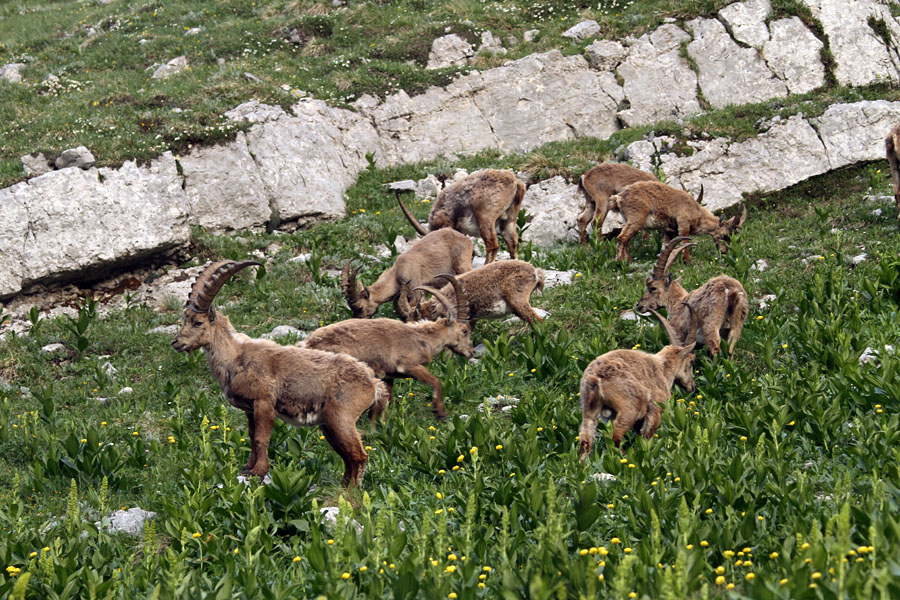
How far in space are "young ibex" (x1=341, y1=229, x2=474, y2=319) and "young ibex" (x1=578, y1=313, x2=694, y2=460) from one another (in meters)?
4.66

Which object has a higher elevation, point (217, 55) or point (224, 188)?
point (217, 55)

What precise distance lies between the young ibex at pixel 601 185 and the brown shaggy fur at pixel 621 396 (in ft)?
23.2

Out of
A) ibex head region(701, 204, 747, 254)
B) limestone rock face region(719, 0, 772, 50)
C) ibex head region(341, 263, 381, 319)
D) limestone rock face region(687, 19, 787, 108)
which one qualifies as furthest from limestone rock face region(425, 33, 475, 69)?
ibex head region(341, 263, 381, 319)

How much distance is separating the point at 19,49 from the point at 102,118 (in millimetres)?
8760

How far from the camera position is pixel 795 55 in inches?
827

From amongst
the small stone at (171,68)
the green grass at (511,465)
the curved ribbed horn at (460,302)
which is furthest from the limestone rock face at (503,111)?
the curved ribbed horn at (460,302)

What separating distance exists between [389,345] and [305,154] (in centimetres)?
895

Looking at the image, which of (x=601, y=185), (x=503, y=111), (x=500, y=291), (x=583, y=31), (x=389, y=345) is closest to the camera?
(x=389, y=345)

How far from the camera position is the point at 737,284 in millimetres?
10750

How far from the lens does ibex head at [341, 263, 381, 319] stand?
12523 millimetres

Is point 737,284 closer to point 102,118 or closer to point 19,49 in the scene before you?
point 102,118

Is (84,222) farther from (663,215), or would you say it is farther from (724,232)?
(724,232)

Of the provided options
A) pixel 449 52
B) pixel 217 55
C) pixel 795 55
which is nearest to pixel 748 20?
pixel 795 55

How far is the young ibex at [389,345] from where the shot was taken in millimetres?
9961
